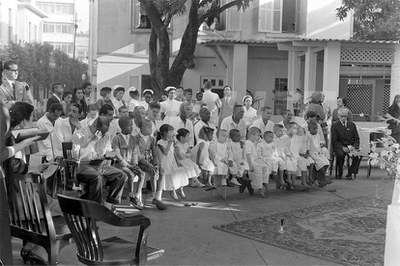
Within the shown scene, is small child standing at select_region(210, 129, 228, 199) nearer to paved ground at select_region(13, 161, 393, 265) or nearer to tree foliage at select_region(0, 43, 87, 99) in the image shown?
paved ground at select_region(13, 161, 393, 265)

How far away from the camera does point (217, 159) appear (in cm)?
877

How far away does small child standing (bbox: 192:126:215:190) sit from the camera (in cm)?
877

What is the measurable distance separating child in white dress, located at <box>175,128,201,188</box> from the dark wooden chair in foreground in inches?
156

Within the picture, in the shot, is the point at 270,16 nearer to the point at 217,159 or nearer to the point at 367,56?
the point at 367,56

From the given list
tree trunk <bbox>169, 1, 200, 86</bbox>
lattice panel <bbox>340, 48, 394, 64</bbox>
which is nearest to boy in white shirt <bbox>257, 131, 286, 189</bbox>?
tree trunk <bbox>169, 1, 200, 86</bbox>

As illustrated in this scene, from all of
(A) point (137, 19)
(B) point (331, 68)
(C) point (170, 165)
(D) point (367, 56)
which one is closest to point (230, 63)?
(A) point (137, 19)

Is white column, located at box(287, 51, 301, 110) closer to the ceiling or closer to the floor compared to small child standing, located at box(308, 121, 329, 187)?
closer to the ceiling

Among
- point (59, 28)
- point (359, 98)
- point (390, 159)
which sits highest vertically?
point (59, 28)

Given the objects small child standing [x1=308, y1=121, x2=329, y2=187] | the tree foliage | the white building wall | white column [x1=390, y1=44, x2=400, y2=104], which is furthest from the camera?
the tree foliage

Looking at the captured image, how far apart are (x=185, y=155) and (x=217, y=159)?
1.82 feet

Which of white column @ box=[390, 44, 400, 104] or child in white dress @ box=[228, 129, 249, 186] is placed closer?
child in white dress @ box=[228, 129, 249, 186]

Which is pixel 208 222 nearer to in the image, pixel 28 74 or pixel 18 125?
pixel 18 125

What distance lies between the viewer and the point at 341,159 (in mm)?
11359

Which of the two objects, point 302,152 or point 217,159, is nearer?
point 217,159
